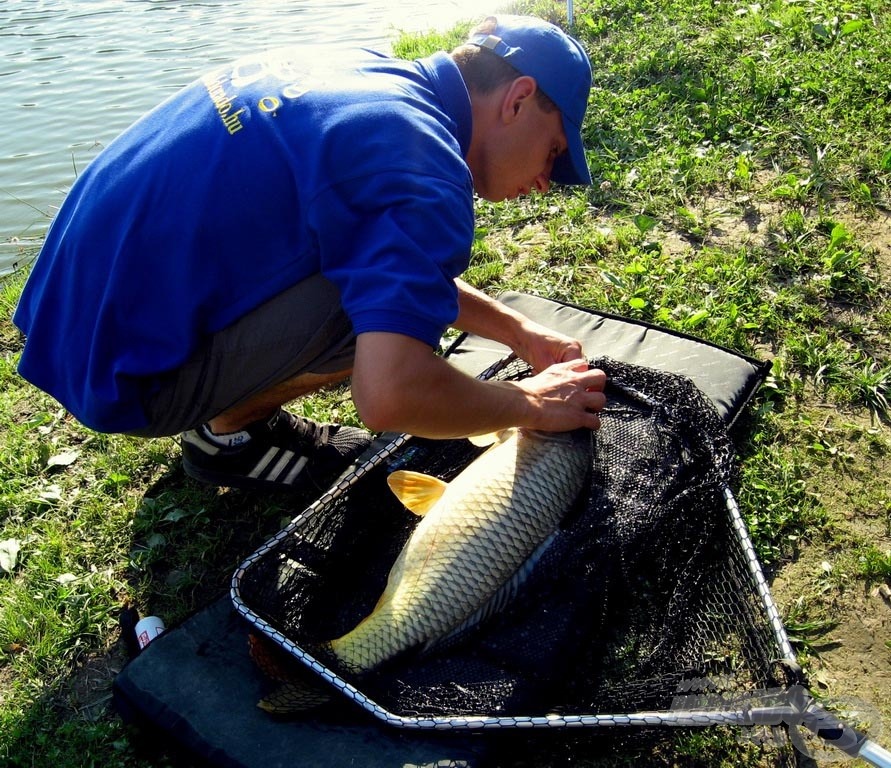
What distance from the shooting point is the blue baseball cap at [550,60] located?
2.24 m

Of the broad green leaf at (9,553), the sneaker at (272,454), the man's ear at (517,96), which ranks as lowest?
the broad green leaf at (9,553)

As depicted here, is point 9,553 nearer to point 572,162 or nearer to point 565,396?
point 565,396

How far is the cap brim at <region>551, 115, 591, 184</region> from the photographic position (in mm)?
2333

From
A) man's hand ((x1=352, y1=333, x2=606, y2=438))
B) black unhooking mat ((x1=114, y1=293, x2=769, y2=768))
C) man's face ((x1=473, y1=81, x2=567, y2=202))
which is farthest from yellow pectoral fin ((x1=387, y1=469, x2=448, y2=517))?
man's face ((x1=473, y1=81, x2=567, y2=202))

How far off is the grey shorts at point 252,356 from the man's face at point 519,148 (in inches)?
22.2

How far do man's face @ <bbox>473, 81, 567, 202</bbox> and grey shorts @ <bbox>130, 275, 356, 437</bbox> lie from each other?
0.56 m

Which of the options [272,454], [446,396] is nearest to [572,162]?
[446,396]

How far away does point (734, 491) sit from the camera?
278 centimetres

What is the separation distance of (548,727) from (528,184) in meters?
1.50

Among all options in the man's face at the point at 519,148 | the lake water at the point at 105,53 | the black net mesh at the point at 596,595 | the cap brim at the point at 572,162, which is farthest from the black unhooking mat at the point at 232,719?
the lake water at the point at 105,53

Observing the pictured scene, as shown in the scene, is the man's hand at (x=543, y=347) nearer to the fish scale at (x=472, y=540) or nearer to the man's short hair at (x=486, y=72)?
the fish scale at (x=472, y=540)

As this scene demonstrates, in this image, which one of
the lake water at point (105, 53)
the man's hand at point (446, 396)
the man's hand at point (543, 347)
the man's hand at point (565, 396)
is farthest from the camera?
the lake water at point (105, 53)

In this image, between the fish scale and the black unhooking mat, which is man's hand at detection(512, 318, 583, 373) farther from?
the black unhooking mat

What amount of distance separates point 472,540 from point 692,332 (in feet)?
5.57
